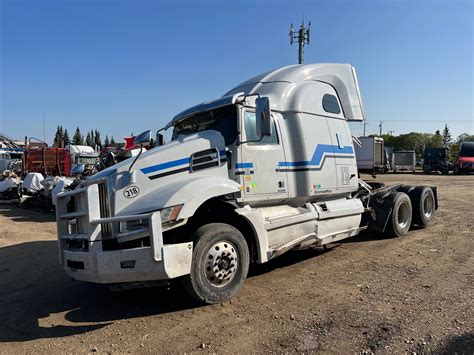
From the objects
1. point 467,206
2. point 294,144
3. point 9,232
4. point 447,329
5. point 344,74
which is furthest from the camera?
point 467,206

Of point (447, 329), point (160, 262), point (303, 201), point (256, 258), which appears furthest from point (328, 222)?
point (160, 262)

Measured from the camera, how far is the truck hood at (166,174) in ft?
15.6

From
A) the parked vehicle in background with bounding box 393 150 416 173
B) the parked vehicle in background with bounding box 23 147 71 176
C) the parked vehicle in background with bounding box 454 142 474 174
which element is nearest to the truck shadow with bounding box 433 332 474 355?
the parked vehicle in background with bounding box 23 147 71 176

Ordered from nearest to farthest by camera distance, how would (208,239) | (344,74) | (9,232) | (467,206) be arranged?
(208,239) < (344,74) < (9,232) < (467,206)

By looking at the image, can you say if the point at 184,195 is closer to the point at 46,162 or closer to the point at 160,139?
the point at 160,139

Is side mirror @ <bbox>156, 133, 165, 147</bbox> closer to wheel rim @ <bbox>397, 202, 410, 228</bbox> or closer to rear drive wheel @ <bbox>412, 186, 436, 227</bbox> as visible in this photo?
wheel rim @ <bbox>397, 202, 410, 228</bbox>

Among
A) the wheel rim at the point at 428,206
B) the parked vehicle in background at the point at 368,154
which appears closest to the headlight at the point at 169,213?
the wheel rim at the point at 428,206

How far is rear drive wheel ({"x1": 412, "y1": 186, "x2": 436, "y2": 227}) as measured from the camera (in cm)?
974

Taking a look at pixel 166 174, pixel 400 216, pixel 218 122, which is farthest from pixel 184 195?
pixel 400 216

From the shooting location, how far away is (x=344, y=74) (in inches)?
311

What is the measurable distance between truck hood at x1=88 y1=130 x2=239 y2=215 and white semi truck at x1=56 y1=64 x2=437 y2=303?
0.04 feet

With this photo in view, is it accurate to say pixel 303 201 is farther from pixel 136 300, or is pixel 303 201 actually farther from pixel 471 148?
pixel 471 148

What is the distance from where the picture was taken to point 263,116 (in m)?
5.40

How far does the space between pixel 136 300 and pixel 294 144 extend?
11.0ft
